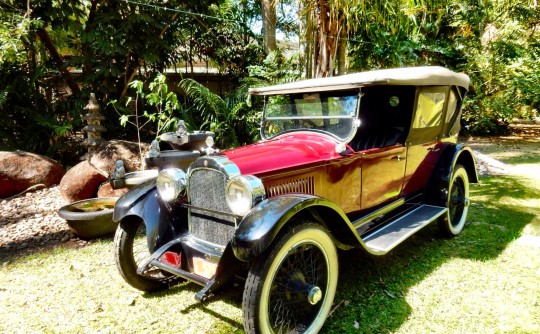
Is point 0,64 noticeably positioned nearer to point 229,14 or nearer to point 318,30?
point 229,14

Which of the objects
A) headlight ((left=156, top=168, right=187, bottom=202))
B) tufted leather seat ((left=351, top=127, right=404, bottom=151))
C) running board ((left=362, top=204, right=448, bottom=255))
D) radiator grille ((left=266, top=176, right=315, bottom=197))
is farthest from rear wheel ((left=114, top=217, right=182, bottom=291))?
tufted leather seat ((left=351, top=127, right=404, bottom=151))

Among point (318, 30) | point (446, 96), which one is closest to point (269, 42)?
point (318, 30)

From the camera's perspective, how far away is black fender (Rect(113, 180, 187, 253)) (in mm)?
2535

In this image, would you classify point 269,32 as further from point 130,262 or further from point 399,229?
point 130,262

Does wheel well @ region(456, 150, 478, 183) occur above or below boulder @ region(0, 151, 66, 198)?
above

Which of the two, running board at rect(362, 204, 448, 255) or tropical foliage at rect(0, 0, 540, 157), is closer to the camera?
running board at rect(362, 204, 448, 255)

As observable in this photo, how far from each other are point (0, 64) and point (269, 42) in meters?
5.11

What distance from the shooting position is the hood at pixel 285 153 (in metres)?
2.45

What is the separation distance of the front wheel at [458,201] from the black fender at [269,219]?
204 centimetres

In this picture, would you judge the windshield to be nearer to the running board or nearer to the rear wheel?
the running board

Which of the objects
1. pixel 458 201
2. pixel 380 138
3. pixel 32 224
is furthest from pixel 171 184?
pixel 458 201

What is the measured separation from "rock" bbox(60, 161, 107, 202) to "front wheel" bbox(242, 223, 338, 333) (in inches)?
147

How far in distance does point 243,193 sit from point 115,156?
404 cm

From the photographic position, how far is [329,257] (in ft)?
7.45
